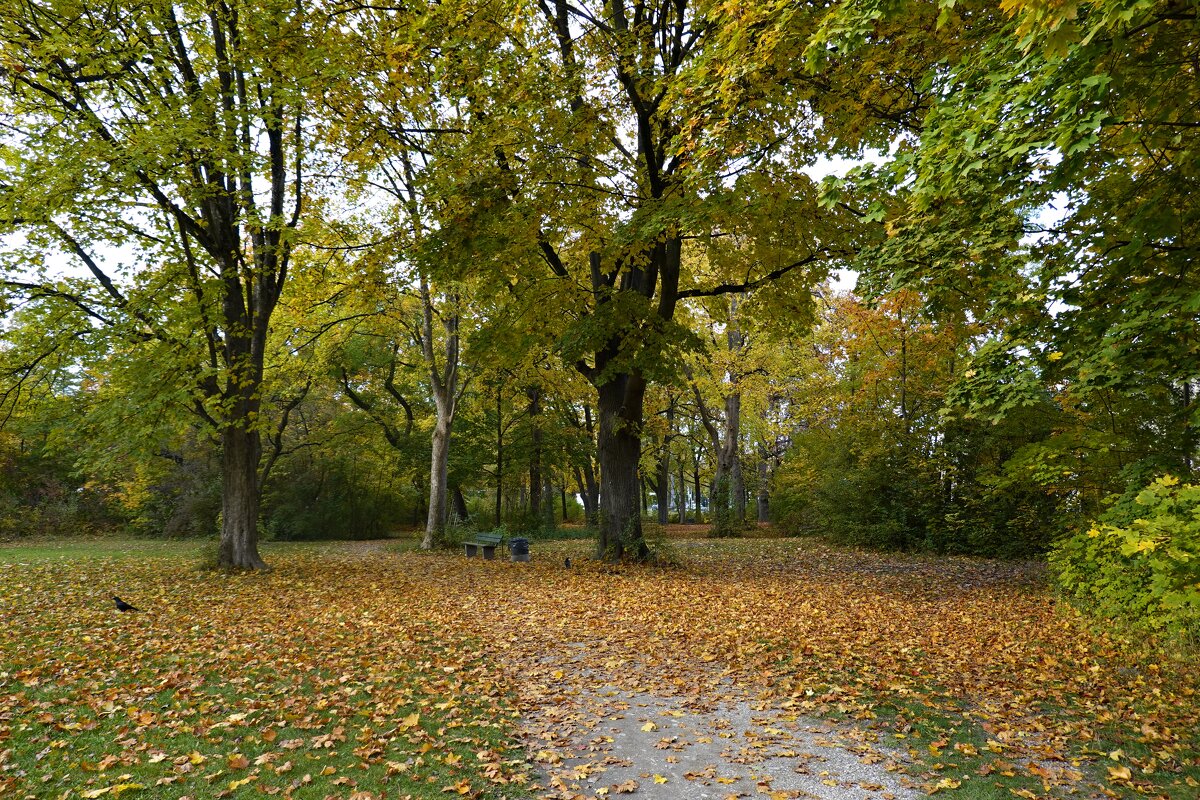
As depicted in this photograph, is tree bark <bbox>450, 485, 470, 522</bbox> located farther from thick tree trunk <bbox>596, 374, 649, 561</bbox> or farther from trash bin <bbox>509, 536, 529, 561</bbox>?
thick tree trunk <bbox>596, 374, 649, 561</bbox>

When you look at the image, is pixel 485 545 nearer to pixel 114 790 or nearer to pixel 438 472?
pixel 438 472

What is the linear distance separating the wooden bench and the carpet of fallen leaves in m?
5.12

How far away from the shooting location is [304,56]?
10.9 m

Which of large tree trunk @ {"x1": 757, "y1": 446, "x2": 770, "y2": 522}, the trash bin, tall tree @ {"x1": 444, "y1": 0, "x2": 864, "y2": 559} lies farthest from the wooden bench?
large tree trunk @ {"x1": 757, "y1": 446, "x2": 770, "y2": 522}

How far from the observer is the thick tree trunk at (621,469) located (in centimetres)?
1359

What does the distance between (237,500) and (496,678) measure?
9.09 m

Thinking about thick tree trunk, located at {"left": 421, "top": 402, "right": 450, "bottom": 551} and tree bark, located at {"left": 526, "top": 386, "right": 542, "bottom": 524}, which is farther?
tree bark, located at {"left": 526, "top": 386, "right": 542, "bottom": 524}

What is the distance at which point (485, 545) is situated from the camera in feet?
54.2

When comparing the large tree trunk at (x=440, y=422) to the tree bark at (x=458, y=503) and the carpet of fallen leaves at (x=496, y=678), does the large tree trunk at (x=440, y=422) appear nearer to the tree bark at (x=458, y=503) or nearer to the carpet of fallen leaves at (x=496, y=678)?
the tree bark at (x=458, y=503)

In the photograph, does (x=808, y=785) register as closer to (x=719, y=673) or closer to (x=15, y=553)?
(x=719, y=673)

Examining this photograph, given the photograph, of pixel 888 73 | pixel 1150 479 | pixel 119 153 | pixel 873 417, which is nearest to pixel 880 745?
pixel 1150 479

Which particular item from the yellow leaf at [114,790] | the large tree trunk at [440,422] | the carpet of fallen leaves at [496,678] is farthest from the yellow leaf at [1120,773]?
the large tree trunk at [440,422]

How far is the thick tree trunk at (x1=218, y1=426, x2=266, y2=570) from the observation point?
13023 millimetres

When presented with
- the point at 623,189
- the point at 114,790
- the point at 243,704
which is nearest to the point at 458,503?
the point at 623,189
